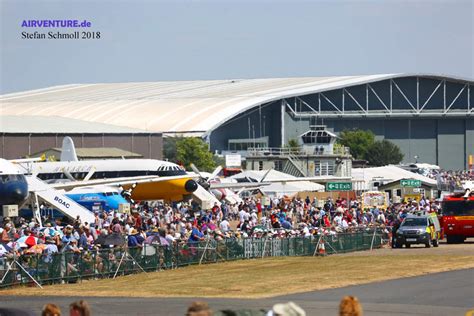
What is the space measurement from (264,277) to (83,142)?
8036 cm

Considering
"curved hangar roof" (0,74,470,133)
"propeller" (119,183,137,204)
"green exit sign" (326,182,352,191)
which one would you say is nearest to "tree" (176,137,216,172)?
"curved hangar roof" (0,74,470,133)

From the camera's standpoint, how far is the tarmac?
79.6ft

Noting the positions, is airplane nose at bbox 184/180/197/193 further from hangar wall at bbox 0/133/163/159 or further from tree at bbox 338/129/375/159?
tree at bbox 338/129/375/159

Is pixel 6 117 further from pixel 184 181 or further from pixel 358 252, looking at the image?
pixel 358 252

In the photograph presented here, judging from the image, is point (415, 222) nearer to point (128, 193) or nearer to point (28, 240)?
point (28, 240)

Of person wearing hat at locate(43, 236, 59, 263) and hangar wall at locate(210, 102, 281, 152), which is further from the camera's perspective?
hangar wall at locate(210, 102, 281, 152)

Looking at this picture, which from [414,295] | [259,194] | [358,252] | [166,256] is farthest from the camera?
[259,194]

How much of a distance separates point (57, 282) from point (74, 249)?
149 cm

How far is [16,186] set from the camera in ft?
161

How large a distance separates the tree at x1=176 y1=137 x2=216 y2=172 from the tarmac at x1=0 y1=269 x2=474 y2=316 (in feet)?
291

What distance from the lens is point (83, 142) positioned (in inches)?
4377

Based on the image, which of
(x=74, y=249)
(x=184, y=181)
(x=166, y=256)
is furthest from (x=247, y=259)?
(x=184, y=181)

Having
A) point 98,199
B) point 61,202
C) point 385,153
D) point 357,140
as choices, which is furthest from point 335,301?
point 385,153

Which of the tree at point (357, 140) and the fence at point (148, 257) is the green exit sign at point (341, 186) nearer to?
the fence at point (148, 257)
